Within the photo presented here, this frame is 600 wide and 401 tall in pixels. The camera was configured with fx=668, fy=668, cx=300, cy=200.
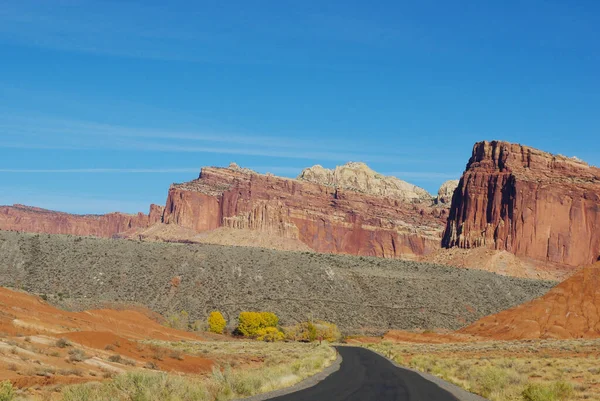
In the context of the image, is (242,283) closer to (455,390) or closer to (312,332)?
(312,332)

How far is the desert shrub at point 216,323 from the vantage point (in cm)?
8519

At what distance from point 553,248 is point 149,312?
12289 centimetres

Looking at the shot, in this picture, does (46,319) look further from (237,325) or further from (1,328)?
(237,325)

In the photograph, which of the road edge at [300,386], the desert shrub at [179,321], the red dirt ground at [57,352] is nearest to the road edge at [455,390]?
the road edge at [300,386]

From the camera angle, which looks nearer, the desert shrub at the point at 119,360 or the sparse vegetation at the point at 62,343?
the sparse vegetation at the point at 62,343

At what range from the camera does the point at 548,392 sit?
21.0m

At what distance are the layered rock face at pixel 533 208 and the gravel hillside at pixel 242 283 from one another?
161 ft

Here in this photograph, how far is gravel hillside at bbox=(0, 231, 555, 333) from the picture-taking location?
3661 inches

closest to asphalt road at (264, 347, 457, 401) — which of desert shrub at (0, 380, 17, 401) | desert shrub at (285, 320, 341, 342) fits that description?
desert shrub at (0, 380, 17, 401)

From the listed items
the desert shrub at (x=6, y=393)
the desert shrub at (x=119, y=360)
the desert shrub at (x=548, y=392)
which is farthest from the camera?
the desert shrub at (x=119, y=360)

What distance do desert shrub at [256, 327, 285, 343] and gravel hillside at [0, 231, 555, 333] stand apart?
10.3m

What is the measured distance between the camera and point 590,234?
175 metres

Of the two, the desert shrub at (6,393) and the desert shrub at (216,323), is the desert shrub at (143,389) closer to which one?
the desert shrub at (6,393)

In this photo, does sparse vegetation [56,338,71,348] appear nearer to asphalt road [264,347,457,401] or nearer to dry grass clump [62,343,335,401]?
dry grass clump [62,343,335,401]
